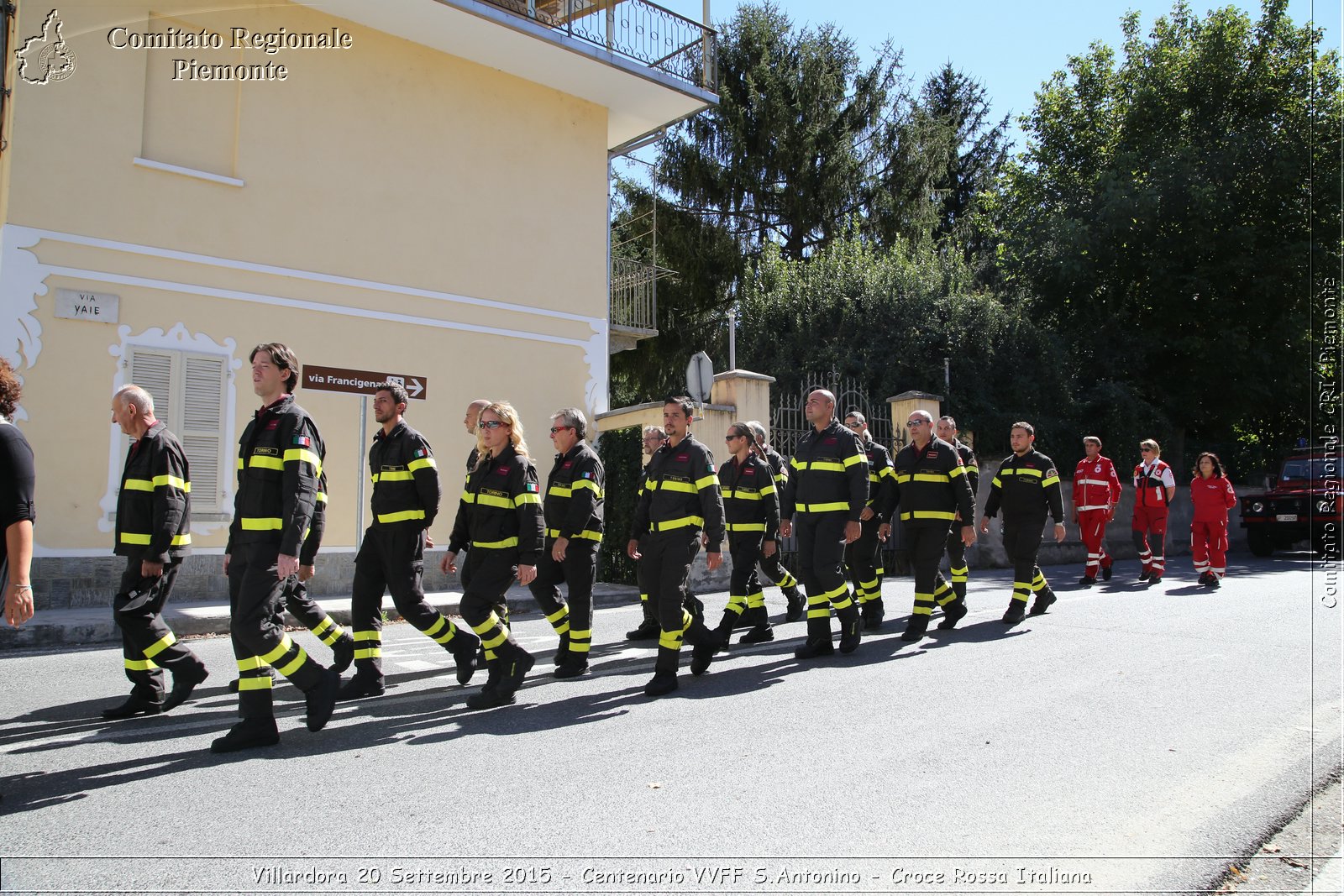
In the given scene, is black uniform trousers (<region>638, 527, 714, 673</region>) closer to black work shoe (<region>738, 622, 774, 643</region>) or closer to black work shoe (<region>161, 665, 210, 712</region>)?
black work shoe (<region>738, 622, 774, 643</region>)

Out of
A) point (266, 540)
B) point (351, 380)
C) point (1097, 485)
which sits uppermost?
point (351, 380)

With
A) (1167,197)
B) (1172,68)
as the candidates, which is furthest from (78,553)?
(1172,68)

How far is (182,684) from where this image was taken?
18.8ft

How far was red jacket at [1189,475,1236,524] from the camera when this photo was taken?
13.1 meters

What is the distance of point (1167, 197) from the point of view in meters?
22.5

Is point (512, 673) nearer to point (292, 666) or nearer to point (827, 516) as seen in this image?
point (292, 666)

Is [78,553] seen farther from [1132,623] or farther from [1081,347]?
[1081,347]

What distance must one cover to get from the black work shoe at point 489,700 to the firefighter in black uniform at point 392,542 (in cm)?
56

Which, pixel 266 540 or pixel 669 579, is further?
pixel 669 579

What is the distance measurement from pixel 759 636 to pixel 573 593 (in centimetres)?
217

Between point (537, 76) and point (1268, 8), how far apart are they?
67.6 feet

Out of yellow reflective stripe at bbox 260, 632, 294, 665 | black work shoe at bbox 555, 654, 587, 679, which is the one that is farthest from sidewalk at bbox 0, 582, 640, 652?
yellow reflective stripe at bbox 260, 632, 294, 665

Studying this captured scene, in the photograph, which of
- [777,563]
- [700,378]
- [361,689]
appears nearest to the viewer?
[361,689]

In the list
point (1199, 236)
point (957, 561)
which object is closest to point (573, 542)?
point (957, 561)
